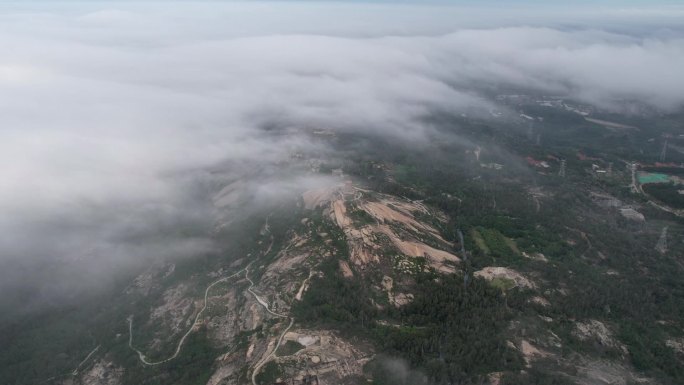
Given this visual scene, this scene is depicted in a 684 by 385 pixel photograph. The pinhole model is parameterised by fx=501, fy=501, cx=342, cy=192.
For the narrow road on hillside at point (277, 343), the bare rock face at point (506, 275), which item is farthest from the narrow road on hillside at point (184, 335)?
the bare rock face at point (506, 275)

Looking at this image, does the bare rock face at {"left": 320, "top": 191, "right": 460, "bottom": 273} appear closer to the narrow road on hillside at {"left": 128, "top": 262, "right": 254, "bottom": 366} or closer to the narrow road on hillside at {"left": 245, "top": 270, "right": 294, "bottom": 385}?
the narrow road on hillside at {"left": 245, "top": 270, "right": 294, "bottom": 385}

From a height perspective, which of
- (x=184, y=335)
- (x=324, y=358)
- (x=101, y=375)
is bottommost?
(x=101, y=375)

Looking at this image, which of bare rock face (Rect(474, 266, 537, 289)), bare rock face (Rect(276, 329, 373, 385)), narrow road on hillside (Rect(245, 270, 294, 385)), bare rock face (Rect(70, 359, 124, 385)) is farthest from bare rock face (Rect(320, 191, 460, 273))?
bare rock face (Rect(70, 359, 124, 385))

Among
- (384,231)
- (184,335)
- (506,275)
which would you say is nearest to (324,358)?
(184,335)

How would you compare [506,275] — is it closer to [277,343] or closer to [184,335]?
[277,343]

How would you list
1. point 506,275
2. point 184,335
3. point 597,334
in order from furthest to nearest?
1. point 506,275
2. point 184,335
3. point 597,334

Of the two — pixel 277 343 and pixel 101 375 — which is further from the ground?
pixel 277 343

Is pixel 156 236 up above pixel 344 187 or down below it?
below

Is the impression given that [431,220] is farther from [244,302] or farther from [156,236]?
[156,236]

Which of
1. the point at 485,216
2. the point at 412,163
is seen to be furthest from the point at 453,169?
the point at 485,216

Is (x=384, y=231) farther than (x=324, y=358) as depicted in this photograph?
Yes

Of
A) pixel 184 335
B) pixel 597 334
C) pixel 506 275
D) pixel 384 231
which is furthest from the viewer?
pixel 384 231
